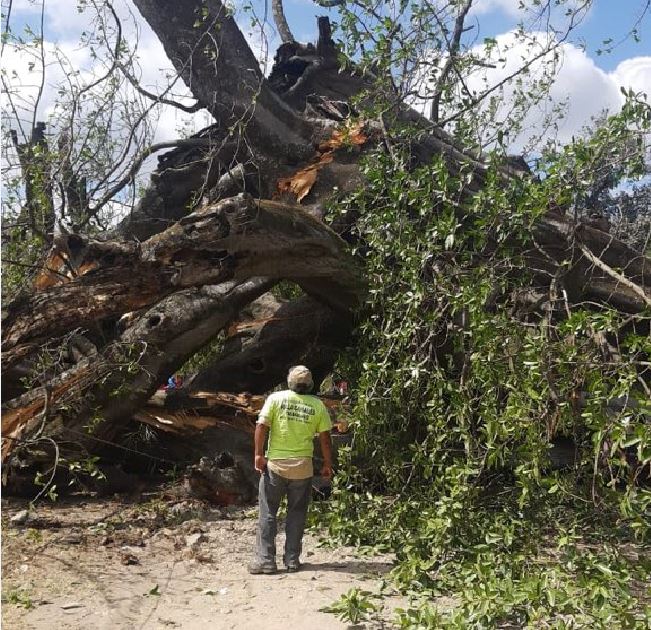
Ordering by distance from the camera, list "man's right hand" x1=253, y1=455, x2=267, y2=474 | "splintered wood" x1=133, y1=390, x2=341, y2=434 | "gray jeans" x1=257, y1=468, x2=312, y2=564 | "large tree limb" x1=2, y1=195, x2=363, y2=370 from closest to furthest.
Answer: "gray jeans" x1=257, y1=468, x2=312, y2=564
"man's right hand" x1=253, y1=455, x2=267, y2=474
"large tree limb" x1=2, y1=195, x2=363, y2=370
"splintered wood" x1=133, y1=390, x2=341, y2=434

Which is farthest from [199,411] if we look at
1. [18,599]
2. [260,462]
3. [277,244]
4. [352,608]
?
[352,608]

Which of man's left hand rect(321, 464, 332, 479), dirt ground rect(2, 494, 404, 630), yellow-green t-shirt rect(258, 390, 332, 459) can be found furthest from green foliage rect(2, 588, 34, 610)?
man's left hand rect(321, 464, 332, 479)

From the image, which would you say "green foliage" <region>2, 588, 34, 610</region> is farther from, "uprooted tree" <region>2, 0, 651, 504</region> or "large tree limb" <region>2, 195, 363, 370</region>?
"large tree limb" <region>2, 195, 363, 370</region>

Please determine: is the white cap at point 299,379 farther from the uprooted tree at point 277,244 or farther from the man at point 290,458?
the uprooted tree at point 277,244

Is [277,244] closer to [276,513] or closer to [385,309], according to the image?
[385,309]

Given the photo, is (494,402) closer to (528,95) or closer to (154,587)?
(154,587)

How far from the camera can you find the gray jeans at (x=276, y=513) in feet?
17.7

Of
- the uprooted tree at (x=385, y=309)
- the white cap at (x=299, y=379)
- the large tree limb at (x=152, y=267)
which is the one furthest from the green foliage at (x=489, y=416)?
the large tree limb at (x=152, y=267)

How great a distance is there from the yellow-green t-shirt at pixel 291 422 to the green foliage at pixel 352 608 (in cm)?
130

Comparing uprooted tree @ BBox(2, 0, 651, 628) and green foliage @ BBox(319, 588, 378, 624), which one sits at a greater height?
uprooted tree @ BBox(2, 0, 651, 628)

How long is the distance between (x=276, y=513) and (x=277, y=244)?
2.31 metres

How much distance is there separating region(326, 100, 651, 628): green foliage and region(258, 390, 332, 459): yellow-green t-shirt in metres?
0.74

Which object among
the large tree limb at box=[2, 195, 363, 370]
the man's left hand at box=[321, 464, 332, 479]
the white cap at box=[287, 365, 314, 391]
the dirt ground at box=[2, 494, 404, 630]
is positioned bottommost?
the dirt ground at box=[2, 494, 404, 630]

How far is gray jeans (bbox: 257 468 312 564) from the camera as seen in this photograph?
5395 mm
